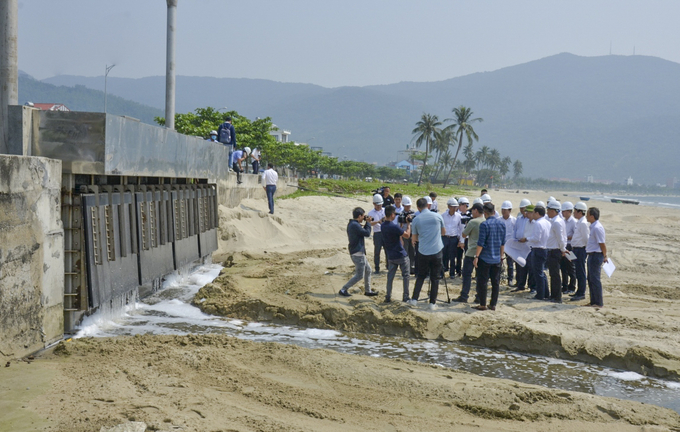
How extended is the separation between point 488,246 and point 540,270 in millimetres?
1904

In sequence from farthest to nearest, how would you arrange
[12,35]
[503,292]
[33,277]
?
[503,292]
[12,35]
[33,277]

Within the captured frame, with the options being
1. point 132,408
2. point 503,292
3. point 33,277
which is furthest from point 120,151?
point 503,292

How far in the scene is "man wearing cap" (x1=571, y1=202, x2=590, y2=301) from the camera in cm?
1156

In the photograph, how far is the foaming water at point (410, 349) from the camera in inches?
301

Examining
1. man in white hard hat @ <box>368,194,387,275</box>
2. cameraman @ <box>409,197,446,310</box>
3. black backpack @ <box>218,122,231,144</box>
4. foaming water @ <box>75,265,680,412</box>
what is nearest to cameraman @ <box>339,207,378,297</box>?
cameraman @ <box>409,197,446,310</box>

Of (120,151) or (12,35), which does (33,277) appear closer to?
(120,151)

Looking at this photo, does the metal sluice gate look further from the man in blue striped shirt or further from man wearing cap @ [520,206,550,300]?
man wearing cap @ [520,206,550,300]

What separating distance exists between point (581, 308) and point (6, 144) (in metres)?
9.99

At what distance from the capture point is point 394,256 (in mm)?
10688

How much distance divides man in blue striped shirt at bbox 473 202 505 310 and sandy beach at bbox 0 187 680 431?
1.39 ft

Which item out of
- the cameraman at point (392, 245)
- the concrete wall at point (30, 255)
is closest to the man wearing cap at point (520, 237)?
the cameraman at point (392, 245)

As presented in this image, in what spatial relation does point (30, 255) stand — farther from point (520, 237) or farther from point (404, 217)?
point (520, 237)

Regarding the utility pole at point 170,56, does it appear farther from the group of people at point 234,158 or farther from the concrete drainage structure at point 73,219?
the group of people at point 234,158

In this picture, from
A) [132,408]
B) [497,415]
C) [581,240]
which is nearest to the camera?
[132,408]
